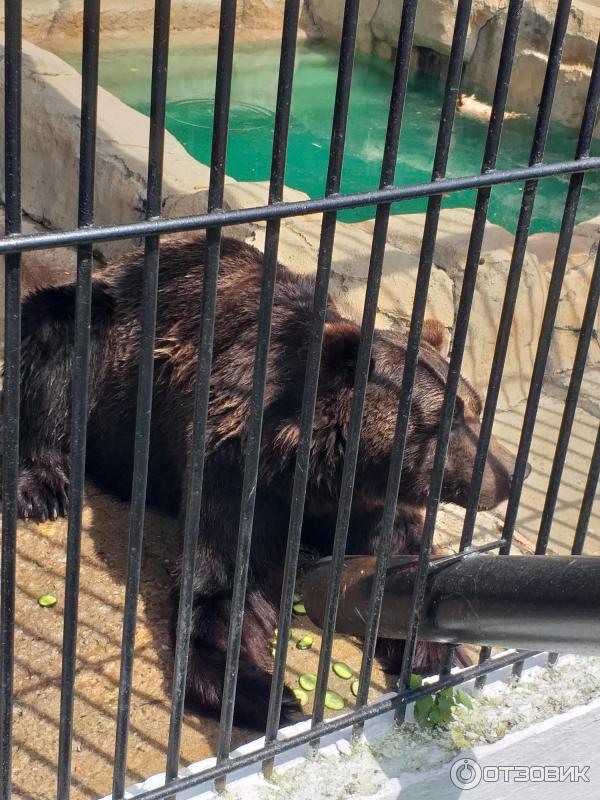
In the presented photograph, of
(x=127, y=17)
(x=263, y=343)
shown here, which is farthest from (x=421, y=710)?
(x=127, y=17)

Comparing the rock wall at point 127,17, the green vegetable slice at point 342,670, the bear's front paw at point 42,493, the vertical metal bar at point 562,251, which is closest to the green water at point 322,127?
the rock wall at point 127,17

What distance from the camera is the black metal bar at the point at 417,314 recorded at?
7.18 feet

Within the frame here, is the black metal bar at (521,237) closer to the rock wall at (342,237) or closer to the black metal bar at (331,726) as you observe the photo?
the black metal bar at (331,726)

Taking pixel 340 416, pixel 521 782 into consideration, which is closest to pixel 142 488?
pixel 521 782

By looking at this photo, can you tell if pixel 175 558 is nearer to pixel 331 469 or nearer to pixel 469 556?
pixel 331 469

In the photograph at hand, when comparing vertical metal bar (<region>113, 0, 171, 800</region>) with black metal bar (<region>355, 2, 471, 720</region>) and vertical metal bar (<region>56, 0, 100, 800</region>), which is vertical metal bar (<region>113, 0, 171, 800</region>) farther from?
black metal bar (<region>355, 2, 471, 720</region>)

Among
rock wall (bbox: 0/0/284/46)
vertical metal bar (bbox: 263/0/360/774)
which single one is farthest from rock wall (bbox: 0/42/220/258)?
rock wall (bbox: 0/0/284/46)

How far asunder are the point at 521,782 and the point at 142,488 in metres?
1.48

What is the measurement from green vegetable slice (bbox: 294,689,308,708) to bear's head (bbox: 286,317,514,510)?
0.80m

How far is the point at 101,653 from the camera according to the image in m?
3.56

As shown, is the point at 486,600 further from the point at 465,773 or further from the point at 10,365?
the point at 10,365

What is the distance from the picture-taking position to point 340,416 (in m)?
3.83

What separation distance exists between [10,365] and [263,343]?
51cm

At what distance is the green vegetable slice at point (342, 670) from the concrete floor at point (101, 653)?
0.03m
